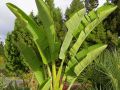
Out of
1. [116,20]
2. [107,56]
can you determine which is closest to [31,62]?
[107,56]

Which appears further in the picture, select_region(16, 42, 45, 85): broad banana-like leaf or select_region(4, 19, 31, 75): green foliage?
select_region(4, 19, 31, 75): green foliage

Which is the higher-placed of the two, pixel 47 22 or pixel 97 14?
pixel 47 22

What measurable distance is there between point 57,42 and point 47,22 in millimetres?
645

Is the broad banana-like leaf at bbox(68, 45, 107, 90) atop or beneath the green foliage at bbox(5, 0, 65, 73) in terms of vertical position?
atop

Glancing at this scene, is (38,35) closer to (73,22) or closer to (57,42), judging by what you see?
(57,42)

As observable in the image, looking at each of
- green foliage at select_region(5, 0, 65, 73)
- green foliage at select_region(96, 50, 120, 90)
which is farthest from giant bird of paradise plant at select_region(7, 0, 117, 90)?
green foliage at select_region(5, 0, 65, 73)

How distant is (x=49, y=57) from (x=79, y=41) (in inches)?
36.2

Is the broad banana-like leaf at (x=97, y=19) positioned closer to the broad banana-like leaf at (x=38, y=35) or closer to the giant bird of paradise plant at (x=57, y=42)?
the giant bird of paradise plant at (x=57, y=42)

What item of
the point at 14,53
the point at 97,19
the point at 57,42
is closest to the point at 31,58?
the point at 57,42

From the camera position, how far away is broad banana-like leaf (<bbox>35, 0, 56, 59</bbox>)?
9.90 m

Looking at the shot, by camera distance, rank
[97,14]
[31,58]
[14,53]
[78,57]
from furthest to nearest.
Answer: [14,53]
[31,58]
[78,57]
[97,14]

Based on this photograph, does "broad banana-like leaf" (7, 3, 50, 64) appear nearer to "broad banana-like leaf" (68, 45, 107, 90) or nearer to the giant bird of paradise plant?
the giant bird of paradise plant

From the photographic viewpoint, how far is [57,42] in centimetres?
1042

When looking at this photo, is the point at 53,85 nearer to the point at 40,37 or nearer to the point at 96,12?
the point at 40,37
